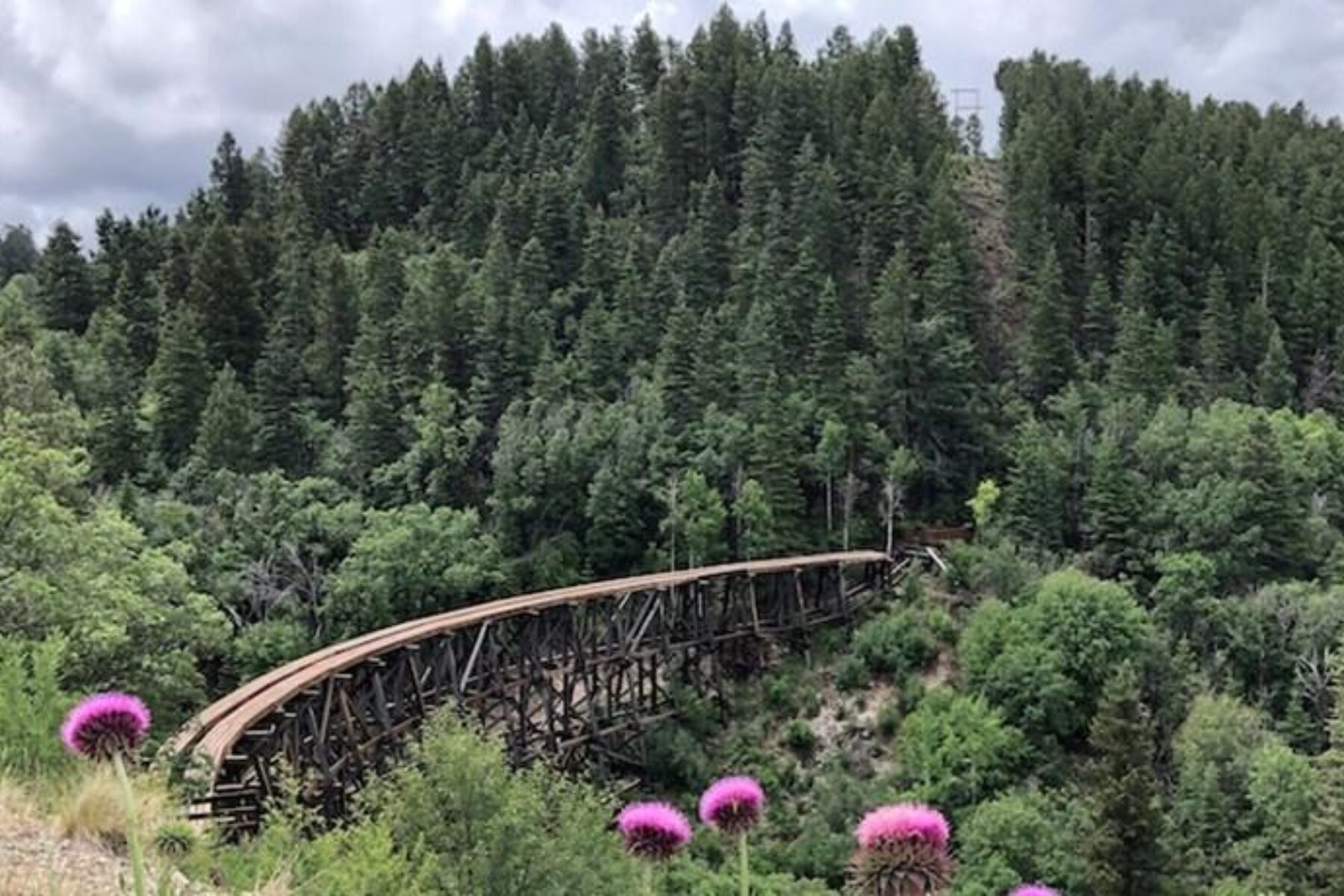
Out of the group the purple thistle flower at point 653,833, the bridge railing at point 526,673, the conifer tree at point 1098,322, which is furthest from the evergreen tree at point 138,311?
the purple thistle flower at point 653,833

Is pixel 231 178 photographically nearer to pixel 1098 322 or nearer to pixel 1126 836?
pixel 1098 322

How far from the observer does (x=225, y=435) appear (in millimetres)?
51031

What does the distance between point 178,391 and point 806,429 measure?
27.2 meters

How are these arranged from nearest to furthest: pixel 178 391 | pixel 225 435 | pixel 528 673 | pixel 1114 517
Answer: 1. pixel 528 673
2. pixel 1114 517
3. pixel 225 435
4. pixel 178 391

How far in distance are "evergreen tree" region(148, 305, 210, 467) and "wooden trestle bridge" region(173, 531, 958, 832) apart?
24.5 metres

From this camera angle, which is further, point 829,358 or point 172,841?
point 829,358

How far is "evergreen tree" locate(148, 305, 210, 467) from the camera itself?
176 feet

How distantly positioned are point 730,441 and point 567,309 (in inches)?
714

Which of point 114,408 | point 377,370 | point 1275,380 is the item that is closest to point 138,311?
point 114,408

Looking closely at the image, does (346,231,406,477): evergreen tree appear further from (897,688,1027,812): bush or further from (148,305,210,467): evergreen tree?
(897,688,1027,812): bush

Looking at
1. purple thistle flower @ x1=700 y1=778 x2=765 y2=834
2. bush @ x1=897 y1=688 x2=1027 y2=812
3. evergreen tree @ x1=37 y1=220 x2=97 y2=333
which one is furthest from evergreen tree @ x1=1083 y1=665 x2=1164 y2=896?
evergreen tree @ x1=37 y1=220 x2=97 y2=333

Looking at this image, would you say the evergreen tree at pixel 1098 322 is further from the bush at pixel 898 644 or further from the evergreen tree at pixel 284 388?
the evergreen tree at pixel 284 388

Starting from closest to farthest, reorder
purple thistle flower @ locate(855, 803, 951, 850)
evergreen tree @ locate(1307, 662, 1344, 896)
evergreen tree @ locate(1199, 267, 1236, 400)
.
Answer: purple thistle flower @ locate(855, 803, 951, 850)
evergreen tree @ locate(1307, 662, 1344, 896)
evergreen tree @ locate(1199, 267, 1236, 400)

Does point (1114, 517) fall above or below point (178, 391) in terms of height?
below
